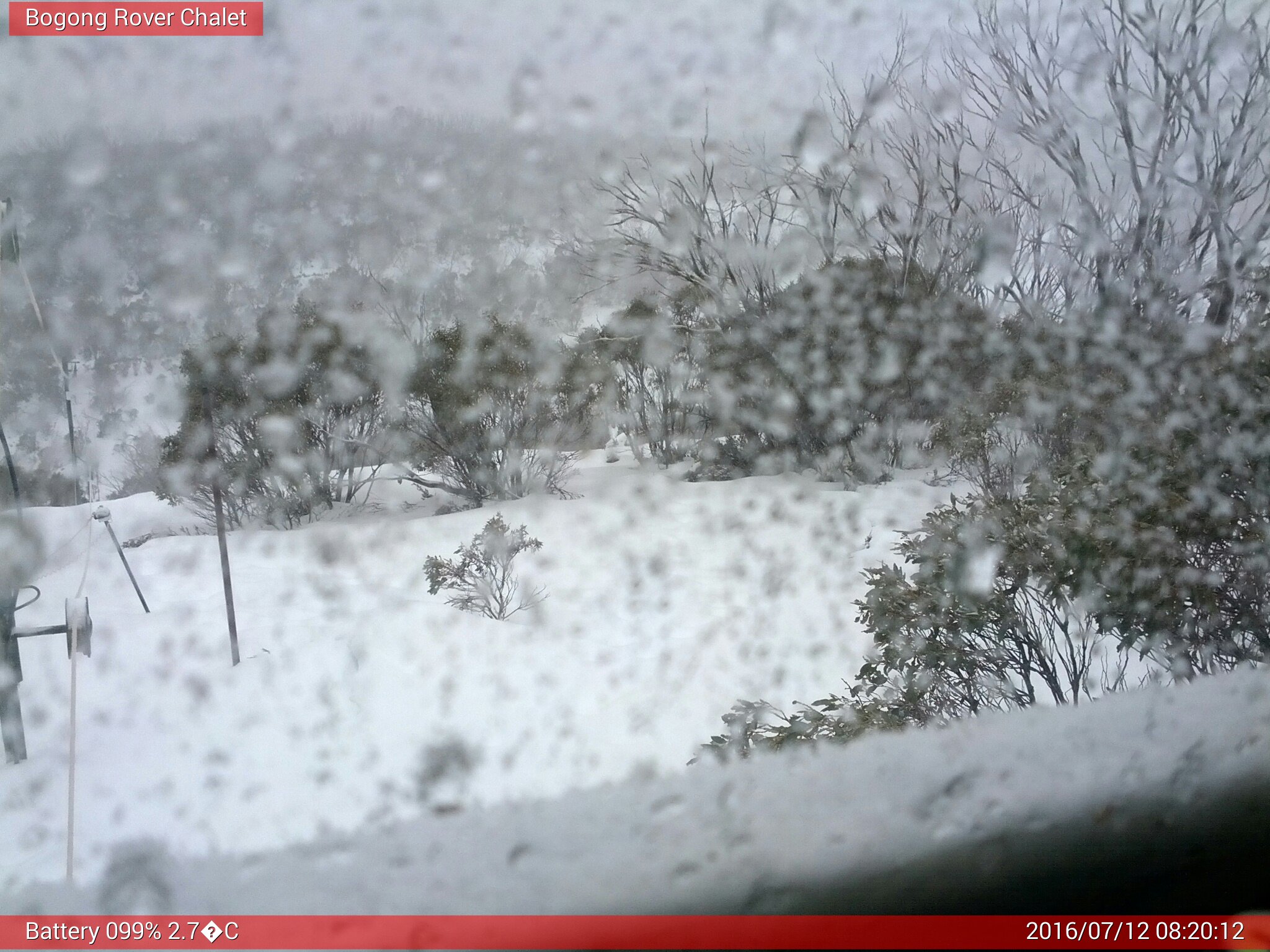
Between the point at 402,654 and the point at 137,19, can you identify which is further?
the point at 402,654

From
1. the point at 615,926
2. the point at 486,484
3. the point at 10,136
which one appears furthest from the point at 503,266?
the point at 615,926

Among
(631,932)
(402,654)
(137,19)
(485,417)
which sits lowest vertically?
(631,932)

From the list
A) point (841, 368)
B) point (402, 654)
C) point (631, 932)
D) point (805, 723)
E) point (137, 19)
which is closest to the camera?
point (631, 932)

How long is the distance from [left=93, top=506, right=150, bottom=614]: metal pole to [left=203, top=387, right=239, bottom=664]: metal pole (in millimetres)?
54

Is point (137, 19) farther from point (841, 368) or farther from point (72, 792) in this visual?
point (841, 368)

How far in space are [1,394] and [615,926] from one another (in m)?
0.51

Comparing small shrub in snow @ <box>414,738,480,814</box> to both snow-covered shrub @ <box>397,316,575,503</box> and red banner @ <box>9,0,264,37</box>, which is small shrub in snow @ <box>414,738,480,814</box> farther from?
red banner @ <box>9,0,264,37</box>

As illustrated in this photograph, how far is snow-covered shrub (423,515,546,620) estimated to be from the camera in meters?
0.76

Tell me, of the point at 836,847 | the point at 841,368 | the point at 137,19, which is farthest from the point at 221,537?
the point at 841,368

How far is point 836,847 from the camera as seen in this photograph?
563mm

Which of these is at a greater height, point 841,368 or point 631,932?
point 841,368

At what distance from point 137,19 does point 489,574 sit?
0.50m

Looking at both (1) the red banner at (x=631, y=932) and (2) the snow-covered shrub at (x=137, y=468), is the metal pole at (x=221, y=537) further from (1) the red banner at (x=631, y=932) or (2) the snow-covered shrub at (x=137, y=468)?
(1) the red banner at (x=631, y=932)

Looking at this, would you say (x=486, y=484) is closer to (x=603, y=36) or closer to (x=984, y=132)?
(x=603, y=36)
